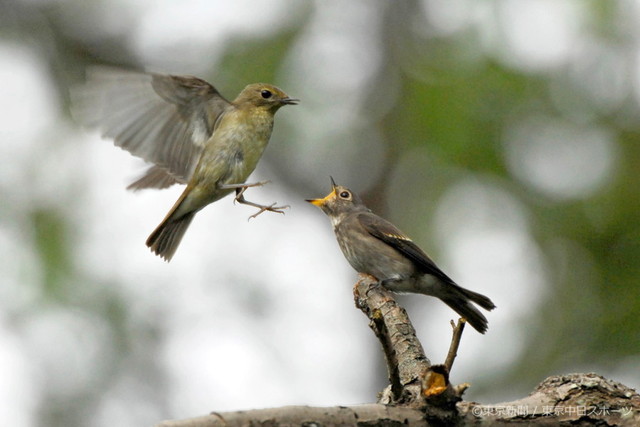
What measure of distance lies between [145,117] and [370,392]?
570 cm

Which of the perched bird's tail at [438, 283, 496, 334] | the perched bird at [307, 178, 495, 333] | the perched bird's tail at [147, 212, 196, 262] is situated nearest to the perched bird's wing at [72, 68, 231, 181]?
the perched bird's tail at [147, 212, 196, 262]

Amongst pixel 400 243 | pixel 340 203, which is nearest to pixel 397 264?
pixel 400 243

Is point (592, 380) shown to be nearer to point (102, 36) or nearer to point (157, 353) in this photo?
point (157, 353)

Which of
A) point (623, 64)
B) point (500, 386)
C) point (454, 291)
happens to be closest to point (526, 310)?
point (500, 386)

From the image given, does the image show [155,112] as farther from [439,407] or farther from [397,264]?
[439,407]

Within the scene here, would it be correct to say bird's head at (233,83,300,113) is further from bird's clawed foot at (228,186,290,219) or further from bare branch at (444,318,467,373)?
bare branch at (444,318,467,373)

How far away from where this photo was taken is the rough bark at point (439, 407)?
383 centimetres

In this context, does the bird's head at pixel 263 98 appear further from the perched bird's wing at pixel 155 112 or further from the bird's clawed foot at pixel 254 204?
the bird's clawed foot at pixel 254 204

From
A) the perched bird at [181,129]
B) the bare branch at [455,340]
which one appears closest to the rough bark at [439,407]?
the bare branch at [455,340]

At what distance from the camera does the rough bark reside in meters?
3.83

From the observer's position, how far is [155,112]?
657cm

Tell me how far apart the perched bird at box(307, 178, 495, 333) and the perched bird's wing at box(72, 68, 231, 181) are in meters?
1.48

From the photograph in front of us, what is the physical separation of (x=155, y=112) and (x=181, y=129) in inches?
8.9

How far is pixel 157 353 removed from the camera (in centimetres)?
1081
